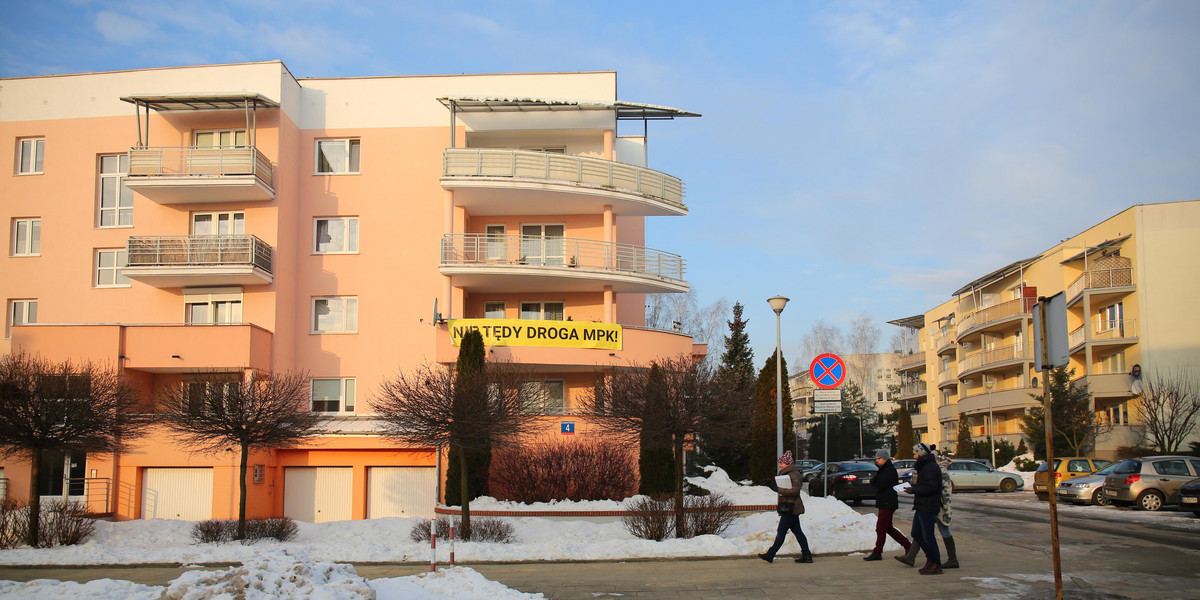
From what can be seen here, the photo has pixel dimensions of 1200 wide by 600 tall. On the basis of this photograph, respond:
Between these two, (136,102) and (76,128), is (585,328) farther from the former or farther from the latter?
(76,128)

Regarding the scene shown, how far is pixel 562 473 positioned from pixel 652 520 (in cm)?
805

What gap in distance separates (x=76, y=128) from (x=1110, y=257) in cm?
4586

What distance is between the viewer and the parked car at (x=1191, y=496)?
22219 mm

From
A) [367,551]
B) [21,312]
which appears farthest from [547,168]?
[21,312]

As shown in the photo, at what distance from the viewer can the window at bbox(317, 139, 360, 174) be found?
99.8 ft

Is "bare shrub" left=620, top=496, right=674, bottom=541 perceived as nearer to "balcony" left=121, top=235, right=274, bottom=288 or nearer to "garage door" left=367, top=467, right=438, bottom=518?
"garage door" left=367, top=467, right=438, bottom=518

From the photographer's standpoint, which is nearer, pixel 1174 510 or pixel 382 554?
pixel 382 554

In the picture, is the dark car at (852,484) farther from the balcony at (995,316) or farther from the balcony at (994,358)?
the balcony at (995,316)

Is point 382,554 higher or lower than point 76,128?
lower

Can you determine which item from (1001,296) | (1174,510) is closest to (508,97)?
(1174,510)

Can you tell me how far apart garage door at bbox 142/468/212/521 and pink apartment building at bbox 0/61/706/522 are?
59 millimetres

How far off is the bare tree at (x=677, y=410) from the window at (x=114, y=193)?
755 inches

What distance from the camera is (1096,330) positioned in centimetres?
4759

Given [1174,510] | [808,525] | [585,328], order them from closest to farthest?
[808,525]
[1174,510]
[585,328]
